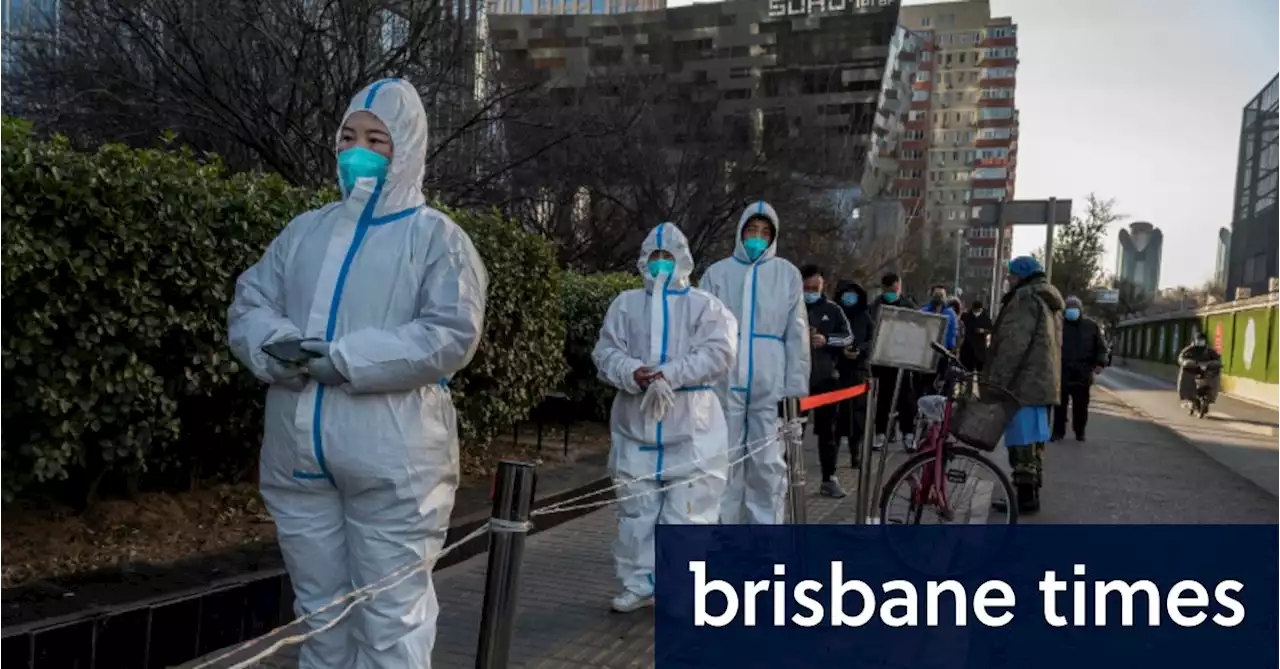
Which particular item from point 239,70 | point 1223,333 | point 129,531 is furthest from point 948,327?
point 1223,333

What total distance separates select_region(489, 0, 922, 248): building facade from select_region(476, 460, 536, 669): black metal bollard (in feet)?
35.3

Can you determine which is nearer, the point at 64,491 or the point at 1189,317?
the point at 64,491

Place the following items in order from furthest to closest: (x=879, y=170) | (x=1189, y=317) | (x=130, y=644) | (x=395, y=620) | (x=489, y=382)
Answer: (x=879, y=170) < (x=1189, y=317) < (x=489, y=382) < (x=130, y=644) < (x=395, y=620)

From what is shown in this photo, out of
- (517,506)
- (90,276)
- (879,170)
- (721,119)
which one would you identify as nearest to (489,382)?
(90,276)

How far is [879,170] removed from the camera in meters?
35.8

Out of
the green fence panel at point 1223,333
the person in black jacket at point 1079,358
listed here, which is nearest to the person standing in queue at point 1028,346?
the person in black jacket at point 1079,358

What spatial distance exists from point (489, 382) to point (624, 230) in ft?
33.8

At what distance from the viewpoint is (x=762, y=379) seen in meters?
5.65

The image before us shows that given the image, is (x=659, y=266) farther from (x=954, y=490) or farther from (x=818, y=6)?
(x=818, y=6)

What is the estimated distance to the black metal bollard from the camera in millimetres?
2510

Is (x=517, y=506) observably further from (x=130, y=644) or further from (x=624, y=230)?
(x=624, y=230)

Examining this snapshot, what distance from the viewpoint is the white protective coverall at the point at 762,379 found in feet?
18.5

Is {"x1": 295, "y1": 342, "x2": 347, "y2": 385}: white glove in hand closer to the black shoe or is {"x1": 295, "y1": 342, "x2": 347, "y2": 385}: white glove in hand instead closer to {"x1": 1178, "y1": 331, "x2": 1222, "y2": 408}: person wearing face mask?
the black shoe

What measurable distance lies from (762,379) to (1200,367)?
13.8 meters
